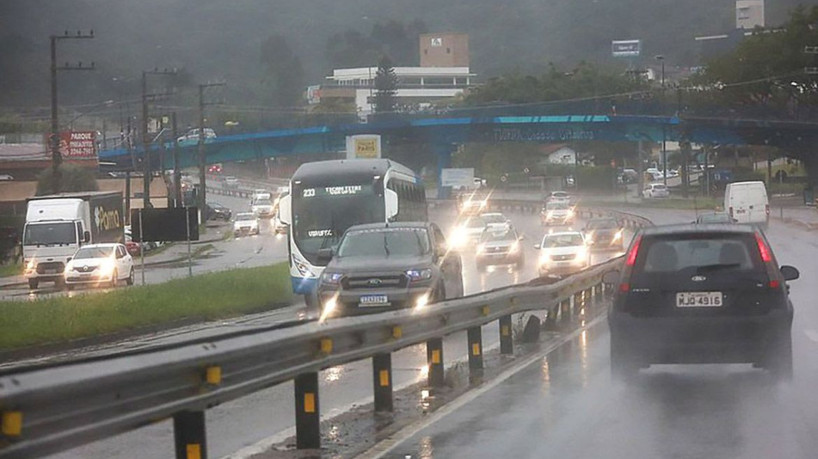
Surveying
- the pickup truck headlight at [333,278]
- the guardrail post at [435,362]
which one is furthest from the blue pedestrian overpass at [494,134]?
the guardrail post at [435,362]

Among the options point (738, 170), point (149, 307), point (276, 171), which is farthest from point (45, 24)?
point (276, 171)

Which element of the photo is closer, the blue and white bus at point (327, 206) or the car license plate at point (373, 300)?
the car license plate at point (373, 300)

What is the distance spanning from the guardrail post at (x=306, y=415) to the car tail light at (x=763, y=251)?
526cm

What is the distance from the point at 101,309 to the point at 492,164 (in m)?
126

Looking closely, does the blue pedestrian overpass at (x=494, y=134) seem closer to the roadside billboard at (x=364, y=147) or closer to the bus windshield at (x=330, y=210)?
the roadside billboard at (x=364, y=147)

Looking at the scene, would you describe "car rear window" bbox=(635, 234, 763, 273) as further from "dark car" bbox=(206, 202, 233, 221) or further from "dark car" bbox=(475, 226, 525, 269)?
"dark car" bbox=(206, 202, 233, 221)

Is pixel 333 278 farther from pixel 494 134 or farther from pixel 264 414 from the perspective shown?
pixel 494 134

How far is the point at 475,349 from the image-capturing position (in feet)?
56.2

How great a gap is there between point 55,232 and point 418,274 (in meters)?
33.4

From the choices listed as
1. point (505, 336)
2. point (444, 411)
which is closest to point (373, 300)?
point (505, 336)

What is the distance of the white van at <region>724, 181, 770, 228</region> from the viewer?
64.8 metres

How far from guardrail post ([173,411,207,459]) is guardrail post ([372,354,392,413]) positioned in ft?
14.8

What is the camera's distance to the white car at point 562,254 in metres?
43.5

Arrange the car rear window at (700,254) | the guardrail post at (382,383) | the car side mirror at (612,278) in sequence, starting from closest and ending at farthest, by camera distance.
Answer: the guardrail post at (382,383) < the car rear window at (700,254) < the car side mirror at (612,278)
